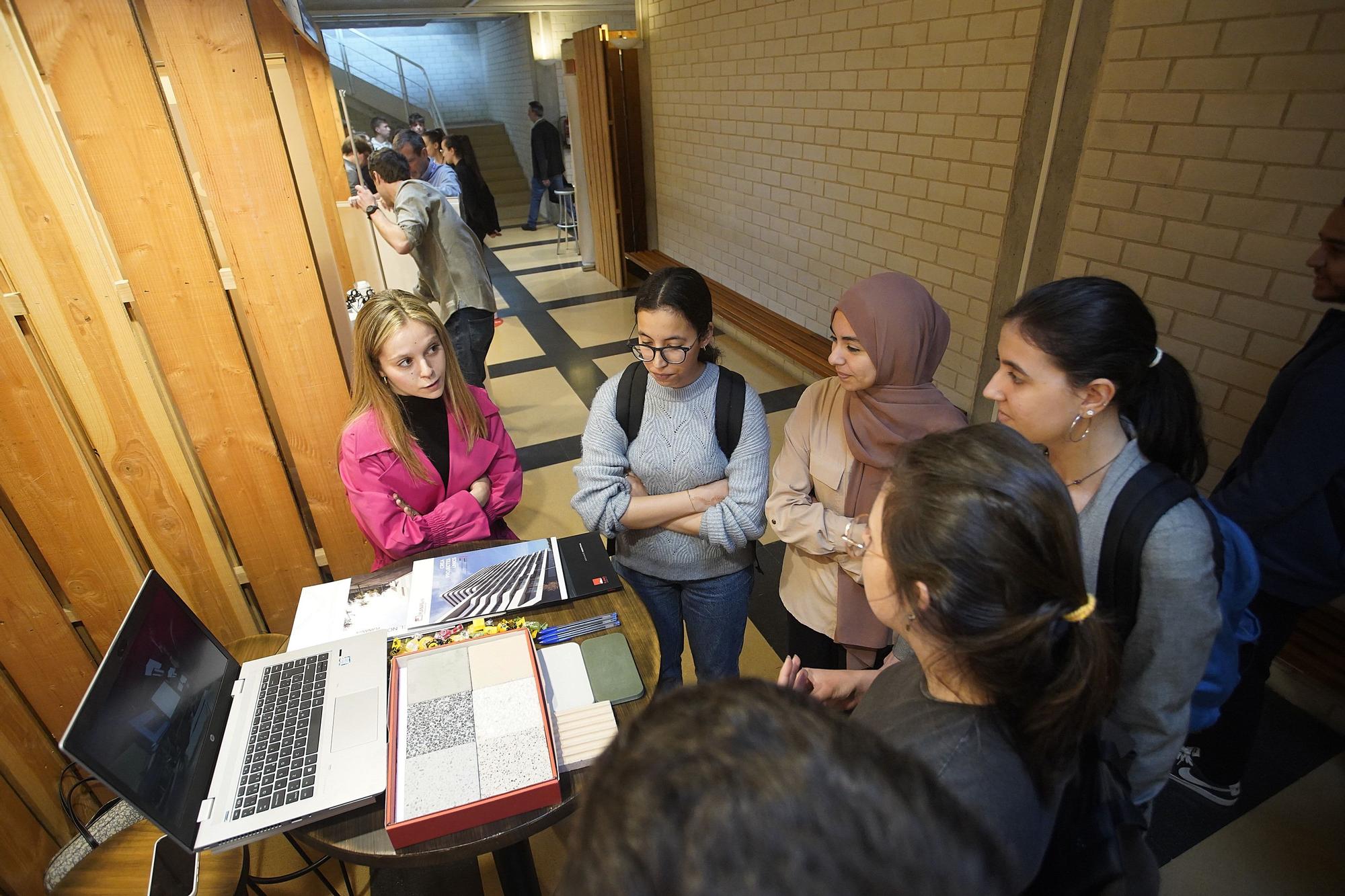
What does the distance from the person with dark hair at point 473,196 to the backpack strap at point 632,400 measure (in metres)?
6.24

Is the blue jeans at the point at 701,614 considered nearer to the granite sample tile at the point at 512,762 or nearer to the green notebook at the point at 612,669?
the green notebook at the point at 612,669

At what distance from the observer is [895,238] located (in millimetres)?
4156

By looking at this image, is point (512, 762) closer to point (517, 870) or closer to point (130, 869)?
point (517, 870)

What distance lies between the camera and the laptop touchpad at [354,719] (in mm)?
1211

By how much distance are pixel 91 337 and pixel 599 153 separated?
6.17 metres

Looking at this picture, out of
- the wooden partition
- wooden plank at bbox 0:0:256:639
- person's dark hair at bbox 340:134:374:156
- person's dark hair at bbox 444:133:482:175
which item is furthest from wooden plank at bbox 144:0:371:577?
person's dark hair at bbox 444:133:482:175

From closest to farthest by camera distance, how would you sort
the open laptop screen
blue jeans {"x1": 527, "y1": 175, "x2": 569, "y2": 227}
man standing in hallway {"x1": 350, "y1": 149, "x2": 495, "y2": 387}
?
1. the open laptop screen
2. man standing in hallway {"x1": 350, "y1": 149, "x2": 495, "y2": 387}
3. blue jeans {"x1": 527, "y1": 175, "x2": 569, "y2": 227}

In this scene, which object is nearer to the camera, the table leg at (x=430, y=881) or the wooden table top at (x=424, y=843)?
the wooden table top at (x=424, y=843)

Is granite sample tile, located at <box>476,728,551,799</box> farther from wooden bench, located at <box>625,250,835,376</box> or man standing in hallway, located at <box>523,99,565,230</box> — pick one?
man standing in hallway, located at <box>523,99,565,230</box>

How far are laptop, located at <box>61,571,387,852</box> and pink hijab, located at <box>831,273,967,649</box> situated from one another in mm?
1175

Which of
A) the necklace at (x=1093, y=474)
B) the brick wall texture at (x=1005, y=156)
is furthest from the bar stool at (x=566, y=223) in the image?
the necklace at (x=1093, y=474)

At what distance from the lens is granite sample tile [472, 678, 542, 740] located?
120 cm

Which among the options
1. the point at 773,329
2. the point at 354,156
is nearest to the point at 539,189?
the point at 354,156

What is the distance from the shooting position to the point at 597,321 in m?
6.53
